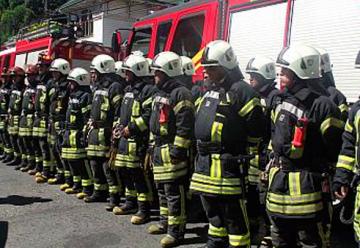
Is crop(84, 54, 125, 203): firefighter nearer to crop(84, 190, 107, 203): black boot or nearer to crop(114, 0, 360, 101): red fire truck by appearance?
crop(84, 190, 107, 203): black boot

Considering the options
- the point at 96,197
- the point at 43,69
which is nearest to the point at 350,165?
the point at 96,197

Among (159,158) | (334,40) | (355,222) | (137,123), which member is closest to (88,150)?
(137,123)

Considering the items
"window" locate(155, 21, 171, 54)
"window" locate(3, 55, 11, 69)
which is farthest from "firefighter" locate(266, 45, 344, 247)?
"window" locate(3, 55, 11, 69)

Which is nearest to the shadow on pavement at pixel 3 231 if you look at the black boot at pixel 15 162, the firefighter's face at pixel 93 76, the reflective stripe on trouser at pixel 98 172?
the reflective stripe on trouser at pixel 98 172

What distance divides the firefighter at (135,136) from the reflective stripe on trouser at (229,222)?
1.71 metres

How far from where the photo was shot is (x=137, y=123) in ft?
18.0

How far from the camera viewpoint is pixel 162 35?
Answer: 24.0 ft

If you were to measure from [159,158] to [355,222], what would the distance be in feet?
7.16

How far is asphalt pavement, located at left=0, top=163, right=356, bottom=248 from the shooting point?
4.97 metres

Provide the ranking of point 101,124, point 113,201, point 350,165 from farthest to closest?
point 101,124
point 113,201
point 350,165

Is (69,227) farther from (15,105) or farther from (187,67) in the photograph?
(15,105)

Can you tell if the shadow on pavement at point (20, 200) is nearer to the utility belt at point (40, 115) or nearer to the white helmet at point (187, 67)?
the utility belt at point (40, 115)

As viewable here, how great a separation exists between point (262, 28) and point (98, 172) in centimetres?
292

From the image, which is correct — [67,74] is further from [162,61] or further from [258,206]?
[258,206]
